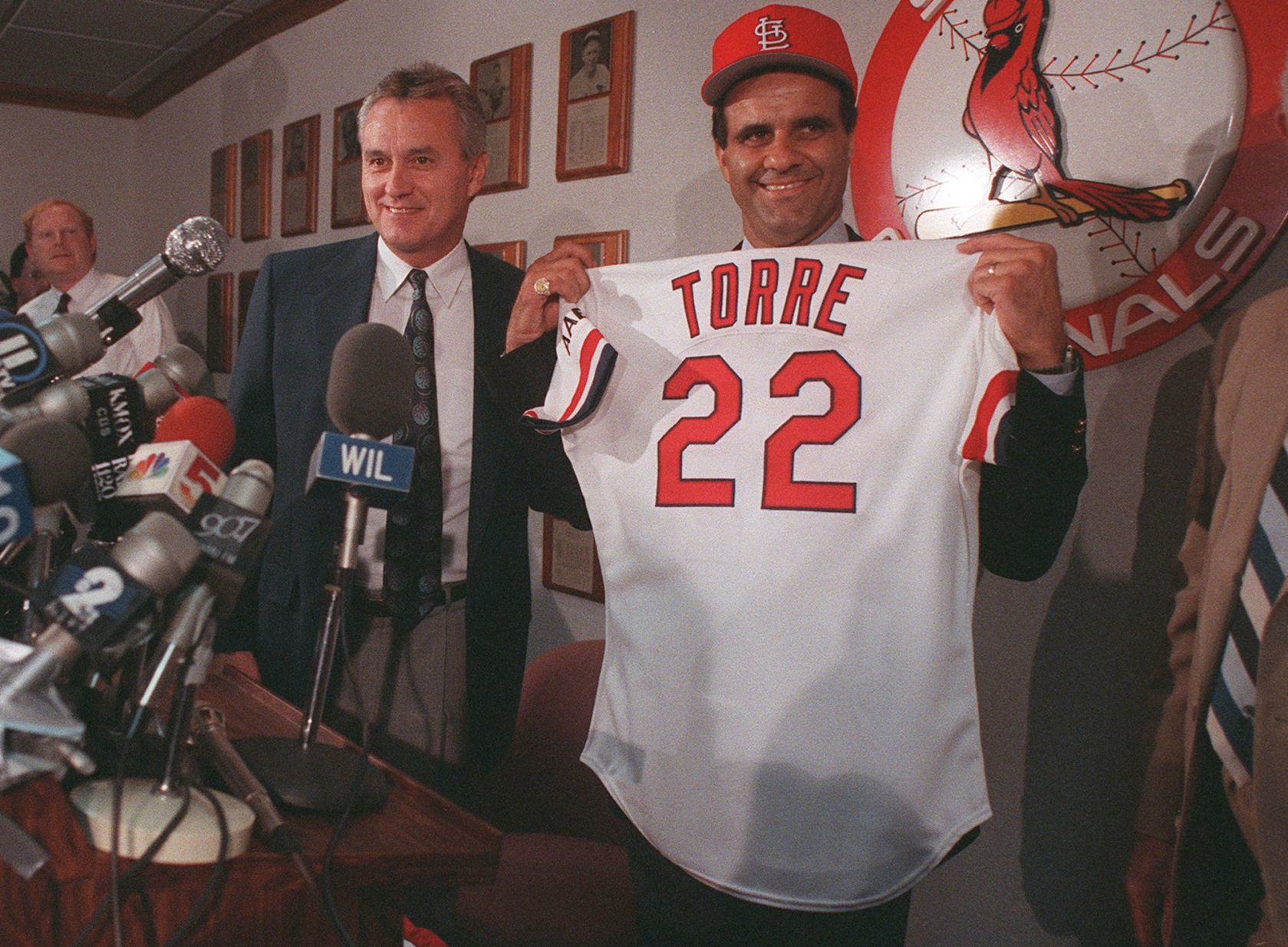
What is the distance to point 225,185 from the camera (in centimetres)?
491

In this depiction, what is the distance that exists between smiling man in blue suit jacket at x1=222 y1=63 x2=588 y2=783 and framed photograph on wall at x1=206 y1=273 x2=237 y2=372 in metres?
3.34

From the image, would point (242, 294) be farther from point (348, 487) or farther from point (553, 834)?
point (348, 487)

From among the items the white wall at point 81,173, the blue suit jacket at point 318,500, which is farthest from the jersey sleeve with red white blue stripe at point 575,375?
the white wall at point 81,173

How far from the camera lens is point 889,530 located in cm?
129

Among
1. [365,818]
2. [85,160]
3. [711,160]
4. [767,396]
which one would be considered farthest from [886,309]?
[85,160]

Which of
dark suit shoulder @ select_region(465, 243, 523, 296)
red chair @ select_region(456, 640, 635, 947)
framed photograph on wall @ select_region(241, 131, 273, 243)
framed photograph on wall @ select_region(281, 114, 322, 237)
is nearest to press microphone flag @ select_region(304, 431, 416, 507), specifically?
dark suit shoulder @ select_region(465, 243, 523, 296)

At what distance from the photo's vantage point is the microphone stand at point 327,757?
0.94 metres

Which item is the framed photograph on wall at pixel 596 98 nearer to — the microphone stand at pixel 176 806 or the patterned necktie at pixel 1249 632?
the patterned necktie at pixel 1249 632

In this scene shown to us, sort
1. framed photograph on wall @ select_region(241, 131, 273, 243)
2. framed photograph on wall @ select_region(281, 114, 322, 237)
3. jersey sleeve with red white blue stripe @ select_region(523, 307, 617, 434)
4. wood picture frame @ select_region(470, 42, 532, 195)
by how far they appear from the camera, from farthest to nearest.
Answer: framed photograph on wall @ select_region(241, 131, 273, 243), framed photograph on wall @ select_region(281, 114, 322, 237), wood picture frame @ select_region(470, 42, 532, 195), jersey sleeve with red white blue stripe @ select_region(523, 307, 617, 434)

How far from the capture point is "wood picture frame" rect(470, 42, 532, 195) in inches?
122

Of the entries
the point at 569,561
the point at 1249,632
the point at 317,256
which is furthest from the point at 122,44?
the point at 1249,632

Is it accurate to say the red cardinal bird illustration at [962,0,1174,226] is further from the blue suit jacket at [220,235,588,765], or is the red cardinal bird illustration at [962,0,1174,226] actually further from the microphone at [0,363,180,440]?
the microphone at [0,363,180,440]

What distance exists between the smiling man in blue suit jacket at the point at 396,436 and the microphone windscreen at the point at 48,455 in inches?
37.2

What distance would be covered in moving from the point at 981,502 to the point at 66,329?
1.11 metres
